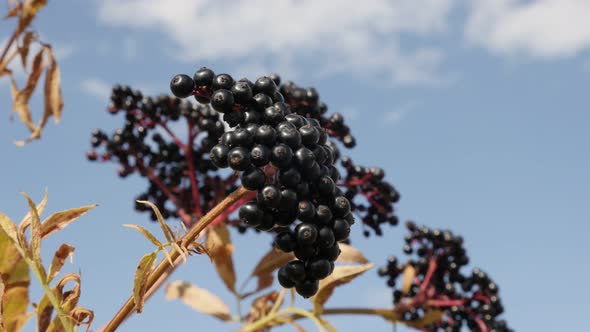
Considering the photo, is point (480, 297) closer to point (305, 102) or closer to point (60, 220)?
point (305, 102)

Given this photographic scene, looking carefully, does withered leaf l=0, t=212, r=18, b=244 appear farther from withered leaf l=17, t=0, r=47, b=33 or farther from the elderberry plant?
withered leaf l=17, t=0, r=47, b=33

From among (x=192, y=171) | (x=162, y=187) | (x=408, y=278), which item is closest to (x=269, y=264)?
(x=192, y=171)

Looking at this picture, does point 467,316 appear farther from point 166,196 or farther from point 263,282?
point 166,196

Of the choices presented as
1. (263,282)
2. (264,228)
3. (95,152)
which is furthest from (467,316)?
(264,228)

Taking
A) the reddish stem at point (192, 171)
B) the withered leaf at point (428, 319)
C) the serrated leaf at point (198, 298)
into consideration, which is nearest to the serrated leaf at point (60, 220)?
the reddish stem at point (192, 171)

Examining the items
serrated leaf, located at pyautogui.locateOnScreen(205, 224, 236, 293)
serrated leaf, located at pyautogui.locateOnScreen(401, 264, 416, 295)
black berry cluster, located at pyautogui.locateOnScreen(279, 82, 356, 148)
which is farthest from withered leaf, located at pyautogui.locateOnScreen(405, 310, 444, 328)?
black berry cluster, located at pyautogui.locateOnScreen(279, 82, 356, 148)

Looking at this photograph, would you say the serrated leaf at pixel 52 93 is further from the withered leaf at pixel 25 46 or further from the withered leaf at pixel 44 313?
the withered leaf at pixel 44 313
